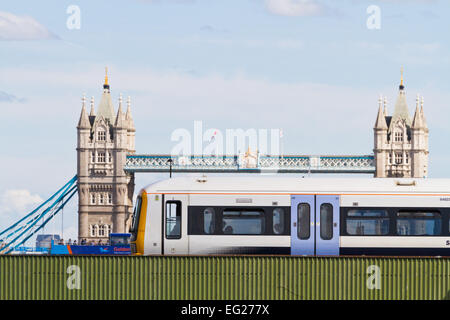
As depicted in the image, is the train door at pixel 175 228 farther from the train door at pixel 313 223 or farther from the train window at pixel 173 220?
the train door at pixel 313 223

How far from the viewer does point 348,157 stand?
17838cm

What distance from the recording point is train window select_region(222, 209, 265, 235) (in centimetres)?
4006

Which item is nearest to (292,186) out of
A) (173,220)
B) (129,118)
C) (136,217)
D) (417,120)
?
(173,220)

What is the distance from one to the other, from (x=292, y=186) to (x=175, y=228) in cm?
436

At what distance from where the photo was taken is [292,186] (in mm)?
40219

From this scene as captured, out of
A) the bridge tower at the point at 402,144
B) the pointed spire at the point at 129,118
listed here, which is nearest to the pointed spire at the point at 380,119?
the bridge tower at the point at 402,144

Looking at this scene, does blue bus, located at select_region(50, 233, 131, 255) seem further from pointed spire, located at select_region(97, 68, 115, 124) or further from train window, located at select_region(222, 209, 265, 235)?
pointed spire, located at select_region(97, 68, 115, 124)

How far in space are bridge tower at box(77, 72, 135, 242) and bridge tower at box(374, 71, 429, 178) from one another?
40.9 metres

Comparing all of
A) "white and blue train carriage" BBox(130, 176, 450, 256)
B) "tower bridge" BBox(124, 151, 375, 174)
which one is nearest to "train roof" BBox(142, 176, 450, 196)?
"white and blue train carriage" BBox(130, 176, 450, 256)

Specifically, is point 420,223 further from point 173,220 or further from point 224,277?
point 173,220

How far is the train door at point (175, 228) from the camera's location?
40.1 m

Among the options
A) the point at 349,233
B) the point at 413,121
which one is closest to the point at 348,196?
the point at 349,233

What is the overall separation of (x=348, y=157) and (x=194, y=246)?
139898 millimetres

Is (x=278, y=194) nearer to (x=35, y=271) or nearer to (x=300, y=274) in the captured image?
(x=300, y=274)
